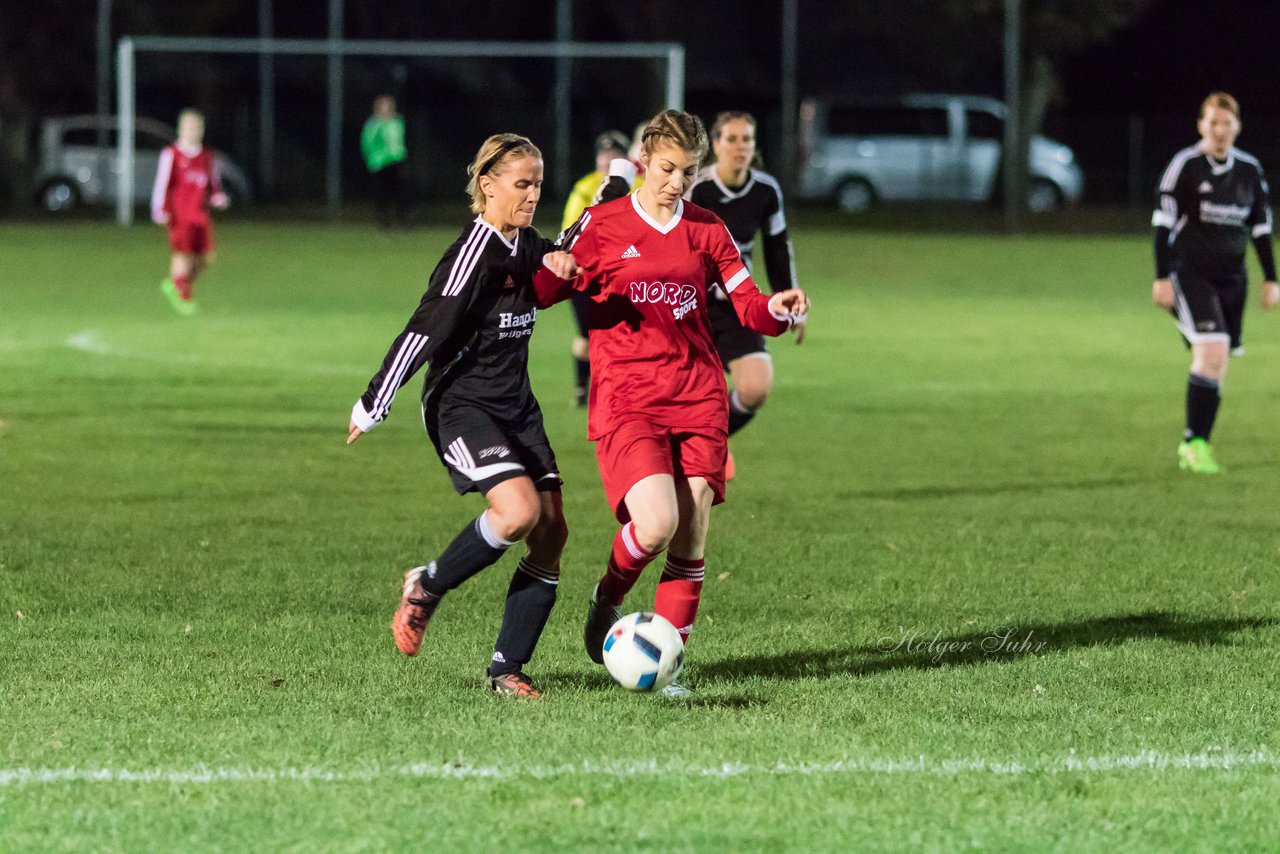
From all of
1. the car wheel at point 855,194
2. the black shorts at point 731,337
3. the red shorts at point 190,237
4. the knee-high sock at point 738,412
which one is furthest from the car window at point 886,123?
the black shorts at point 731,337

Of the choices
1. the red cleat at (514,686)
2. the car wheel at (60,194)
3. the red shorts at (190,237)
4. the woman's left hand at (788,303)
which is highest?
the woman's left hand at (788,303)

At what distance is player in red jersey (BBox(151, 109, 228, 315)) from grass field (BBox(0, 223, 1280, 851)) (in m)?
5.55

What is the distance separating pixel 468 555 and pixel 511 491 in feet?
0.87

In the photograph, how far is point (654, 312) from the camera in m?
6.06

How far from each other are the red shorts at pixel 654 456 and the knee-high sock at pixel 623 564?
8cm

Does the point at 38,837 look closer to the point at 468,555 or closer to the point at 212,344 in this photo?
the point at 468,555

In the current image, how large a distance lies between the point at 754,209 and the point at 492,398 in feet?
13.7

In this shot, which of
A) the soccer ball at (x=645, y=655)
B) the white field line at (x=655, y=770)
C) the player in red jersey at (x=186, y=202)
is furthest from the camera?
the player in red jersey at (x=186, y=202)

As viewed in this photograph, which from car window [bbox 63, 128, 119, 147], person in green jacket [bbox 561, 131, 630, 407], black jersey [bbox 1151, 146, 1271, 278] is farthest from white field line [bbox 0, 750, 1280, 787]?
car window [bbox 63, 128, 119, 147]

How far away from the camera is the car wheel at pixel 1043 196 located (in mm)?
40344

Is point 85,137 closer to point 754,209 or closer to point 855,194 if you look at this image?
point 855,194

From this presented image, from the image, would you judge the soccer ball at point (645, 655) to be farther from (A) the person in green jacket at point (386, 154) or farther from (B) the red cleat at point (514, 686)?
(A) the person in green jacket at point (386, 154)

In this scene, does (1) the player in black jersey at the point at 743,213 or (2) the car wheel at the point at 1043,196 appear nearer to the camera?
(1) the player in black jersey at the point at 743,213

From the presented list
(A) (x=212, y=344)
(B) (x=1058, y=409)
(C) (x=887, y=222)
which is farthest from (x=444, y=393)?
(C) (x=887, y=222)
